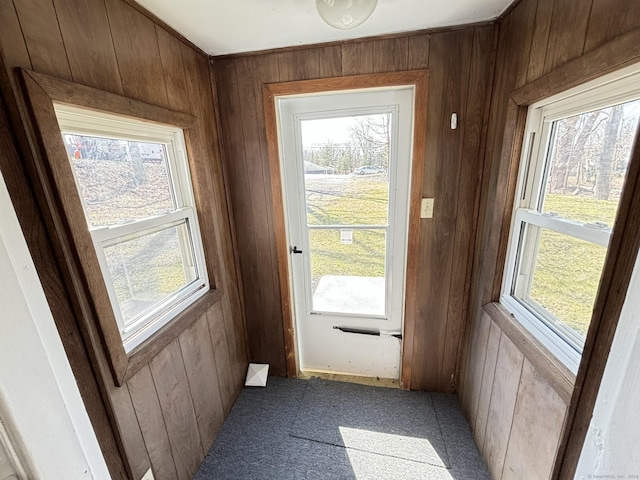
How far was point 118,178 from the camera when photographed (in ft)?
3.60

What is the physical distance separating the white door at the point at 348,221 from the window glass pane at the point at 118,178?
689 mm

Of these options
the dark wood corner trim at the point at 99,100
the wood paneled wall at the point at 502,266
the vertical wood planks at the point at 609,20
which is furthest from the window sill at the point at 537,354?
the dark wood corner trim at the point at 99,100

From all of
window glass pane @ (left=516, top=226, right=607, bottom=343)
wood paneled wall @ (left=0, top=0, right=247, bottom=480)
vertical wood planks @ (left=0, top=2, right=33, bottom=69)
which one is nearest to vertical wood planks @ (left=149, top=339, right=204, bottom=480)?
wood paneled wall @ (left=0, top=0, right=247, bottom=480)

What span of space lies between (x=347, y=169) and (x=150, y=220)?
3.58 feet

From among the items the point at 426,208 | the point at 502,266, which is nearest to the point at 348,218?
the point at 426,208

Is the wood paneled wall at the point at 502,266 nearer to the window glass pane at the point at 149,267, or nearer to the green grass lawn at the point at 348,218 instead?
the green grass lawn at the point at 348,218

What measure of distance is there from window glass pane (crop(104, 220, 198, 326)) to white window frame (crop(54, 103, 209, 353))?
0.07 feet

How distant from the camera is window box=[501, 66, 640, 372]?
33.5 inches

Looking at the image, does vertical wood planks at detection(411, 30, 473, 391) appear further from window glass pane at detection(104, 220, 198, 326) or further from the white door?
window glass pane at detection(104, 220, 198, 326)

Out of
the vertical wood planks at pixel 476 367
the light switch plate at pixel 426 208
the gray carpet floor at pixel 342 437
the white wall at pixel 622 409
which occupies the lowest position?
the gray carpet floor at pixel 342 437

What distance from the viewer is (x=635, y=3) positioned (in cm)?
70

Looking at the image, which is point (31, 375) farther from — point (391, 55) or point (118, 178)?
point (391, 55)

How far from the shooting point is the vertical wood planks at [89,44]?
858 millimetres

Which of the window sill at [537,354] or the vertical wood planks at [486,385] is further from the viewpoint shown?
the vertical wood planks at [486,385]
